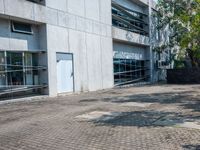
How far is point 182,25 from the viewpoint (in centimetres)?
3184

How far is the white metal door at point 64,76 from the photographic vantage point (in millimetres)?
18302

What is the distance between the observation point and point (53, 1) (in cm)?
1759

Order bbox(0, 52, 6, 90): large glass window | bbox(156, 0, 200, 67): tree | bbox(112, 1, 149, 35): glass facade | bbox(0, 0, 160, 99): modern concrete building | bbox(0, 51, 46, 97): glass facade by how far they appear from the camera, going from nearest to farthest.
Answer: bbox(0, 52, 6, 90): large glass window < bbox(0, 51, 46, 97): glass facade < bbox(0, 0, 160, 99): modern concrete building < bbox(112, 1, 149, 35): glass facade < bbox(156, 0, 200, 67): tree

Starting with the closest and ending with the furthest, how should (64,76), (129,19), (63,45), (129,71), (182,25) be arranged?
1. (63,45)
2. (64,76)
3. (129,71)
4. (129,19)
5. (182,25)

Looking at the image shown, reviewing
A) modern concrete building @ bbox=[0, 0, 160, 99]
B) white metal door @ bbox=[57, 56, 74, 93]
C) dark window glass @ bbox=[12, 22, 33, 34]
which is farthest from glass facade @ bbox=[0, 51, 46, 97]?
white metal door @ bbox=[57, 56, 74, 93]

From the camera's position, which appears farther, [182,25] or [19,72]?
[182,25]

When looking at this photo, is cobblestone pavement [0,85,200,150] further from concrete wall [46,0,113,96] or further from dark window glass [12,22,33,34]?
concrete wall [46,0,113,96]

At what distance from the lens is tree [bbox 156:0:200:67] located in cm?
2867

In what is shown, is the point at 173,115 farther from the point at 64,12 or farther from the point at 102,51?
the point at 102,51

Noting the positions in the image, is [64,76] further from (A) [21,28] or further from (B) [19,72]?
(A) [21,28]

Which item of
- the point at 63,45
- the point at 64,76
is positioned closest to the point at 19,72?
the point at 64,76

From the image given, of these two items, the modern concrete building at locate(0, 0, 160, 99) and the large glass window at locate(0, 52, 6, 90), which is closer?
the large glass window at locate(0, 52, 6, 90)

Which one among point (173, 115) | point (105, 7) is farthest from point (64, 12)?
point (173, 115)

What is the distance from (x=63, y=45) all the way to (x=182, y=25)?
1782 centimetres
